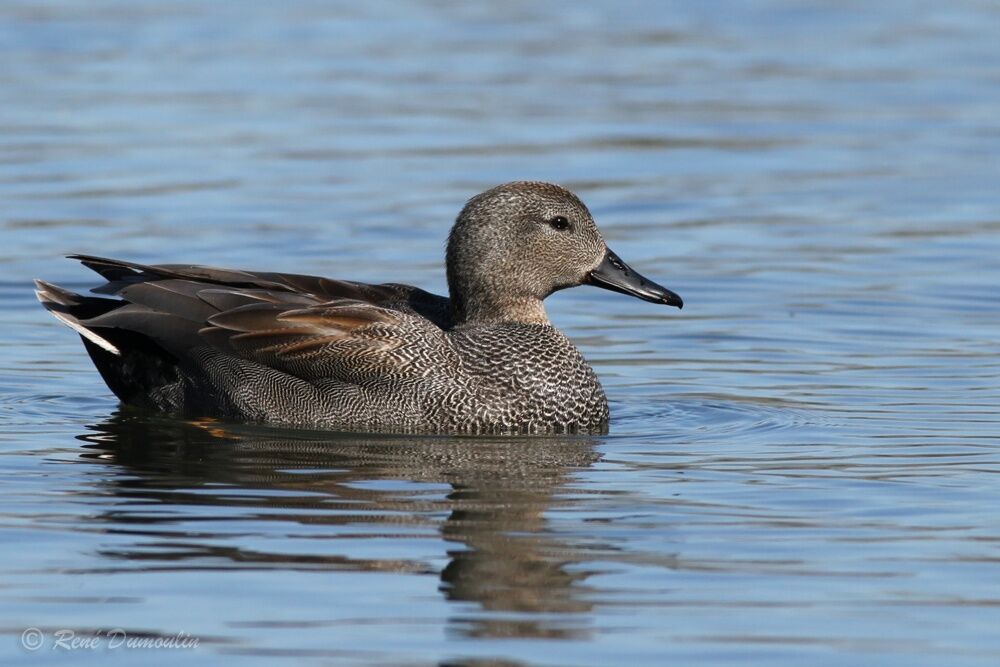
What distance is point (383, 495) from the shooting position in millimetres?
8055

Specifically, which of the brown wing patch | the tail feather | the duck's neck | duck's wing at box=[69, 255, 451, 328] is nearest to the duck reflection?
the brown wing patch

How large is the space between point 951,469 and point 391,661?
336 centimetres

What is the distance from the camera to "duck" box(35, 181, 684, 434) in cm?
949

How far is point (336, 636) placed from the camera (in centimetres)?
622

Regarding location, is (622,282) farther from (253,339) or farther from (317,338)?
(253,339)

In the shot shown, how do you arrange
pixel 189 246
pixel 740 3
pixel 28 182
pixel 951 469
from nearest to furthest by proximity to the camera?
1. pixel 951 469
2. pixel 189 246
3. pixel 28 182
4. pixel 740 3

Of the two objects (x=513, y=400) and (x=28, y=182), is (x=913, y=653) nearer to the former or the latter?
(x=513, y=400)

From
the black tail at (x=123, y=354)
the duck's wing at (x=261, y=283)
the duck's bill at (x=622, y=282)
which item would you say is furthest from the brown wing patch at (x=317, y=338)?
the duck's bill at (x=622, y=282)

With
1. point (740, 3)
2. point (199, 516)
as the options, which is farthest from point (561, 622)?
point (740, 3)

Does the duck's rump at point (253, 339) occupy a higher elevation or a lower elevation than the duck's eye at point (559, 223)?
lower

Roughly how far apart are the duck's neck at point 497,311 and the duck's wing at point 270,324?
0.76 ft

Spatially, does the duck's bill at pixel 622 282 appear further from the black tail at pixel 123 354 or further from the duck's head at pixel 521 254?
the black tail at pixel 123 354

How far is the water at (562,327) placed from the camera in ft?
21.5

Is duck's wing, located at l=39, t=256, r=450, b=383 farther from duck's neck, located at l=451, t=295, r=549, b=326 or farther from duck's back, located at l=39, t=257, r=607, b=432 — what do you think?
duck's neck, located at l=451, t=295, r=549, b=326
